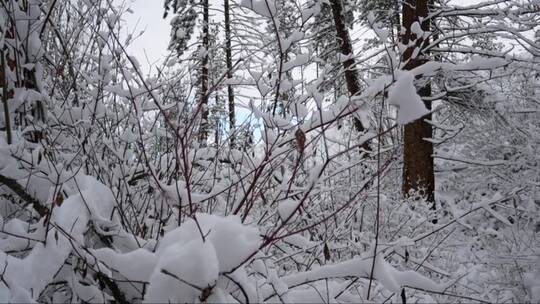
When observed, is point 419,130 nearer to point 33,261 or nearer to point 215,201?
point 215,201

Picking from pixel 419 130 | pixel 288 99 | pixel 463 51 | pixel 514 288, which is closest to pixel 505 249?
pixel 514 288

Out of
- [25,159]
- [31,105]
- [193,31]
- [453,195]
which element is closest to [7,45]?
[31,105]

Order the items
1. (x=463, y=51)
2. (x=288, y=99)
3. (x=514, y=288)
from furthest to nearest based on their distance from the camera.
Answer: (x=463, y=51) < (x=514, y=288) < (x=288, y=99)

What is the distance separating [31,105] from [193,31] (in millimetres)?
12256

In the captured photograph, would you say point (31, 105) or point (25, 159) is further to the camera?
point (31, 105)

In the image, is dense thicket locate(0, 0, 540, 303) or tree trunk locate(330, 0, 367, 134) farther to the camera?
tree trunk locate(330, 0, 367, 134)

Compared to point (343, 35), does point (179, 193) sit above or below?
below

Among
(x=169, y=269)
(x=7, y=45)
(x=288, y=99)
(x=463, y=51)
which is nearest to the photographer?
(x=169, y=269)

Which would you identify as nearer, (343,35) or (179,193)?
(179,193)

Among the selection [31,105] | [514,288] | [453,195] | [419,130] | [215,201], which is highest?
[31,105]

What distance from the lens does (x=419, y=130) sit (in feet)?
21.9

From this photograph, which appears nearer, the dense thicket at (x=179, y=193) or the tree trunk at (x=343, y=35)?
the dense thicket at (x=179, y=193)

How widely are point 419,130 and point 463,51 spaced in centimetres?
149

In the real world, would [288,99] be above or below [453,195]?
above
